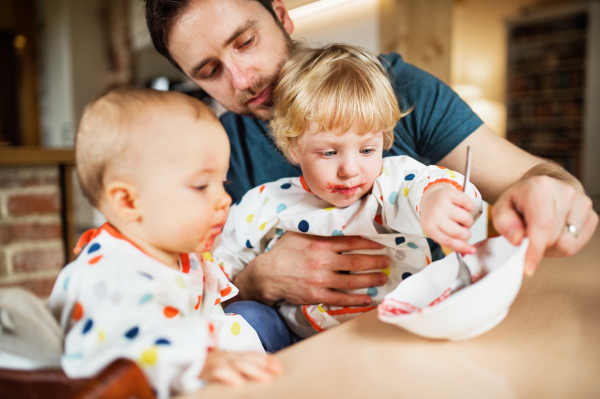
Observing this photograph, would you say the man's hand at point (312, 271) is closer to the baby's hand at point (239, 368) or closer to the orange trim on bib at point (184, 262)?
the orange trim on bib at point (184, 262)

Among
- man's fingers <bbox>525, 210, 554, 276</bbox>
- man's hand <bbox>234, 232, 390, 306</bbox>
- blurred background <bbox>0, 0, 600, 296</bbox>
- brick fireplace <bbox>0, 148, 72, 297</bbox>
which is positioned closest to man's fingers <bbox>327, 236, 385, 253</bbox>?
man's hand <bbox>234, 232, 390, 306</bbox>

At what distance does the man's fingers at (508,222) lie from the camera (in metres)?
0.50

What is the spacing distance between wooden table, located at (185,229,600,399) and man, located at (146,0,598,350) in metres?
0.34

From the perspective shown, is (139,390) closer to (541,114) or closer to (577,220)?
(577,220)

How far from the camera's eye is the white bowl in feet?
1.38

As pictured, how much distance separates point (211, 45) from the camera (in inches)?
39.2

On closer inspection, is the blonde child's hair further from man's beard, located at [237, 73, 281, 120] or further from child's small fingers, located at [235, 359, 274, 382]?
child's small fingers, located at [235, 359, 274, 382]

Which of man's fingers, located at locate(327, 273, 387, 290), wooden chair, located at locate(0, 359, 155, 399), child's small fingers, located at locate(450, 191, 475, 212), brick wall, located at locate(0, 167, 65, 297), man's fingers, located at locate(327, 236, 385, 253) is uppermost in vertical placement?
child's small fingers, located at locate(450, 191, 475, 212)

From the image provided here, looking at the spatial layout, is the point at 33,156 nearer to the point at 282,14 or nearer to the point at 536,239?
the point at 282,14

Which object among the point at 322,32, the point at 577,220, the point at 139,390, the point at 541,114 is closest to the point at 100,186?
the point at 139,390

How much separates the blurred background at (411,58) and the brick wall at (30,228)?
189 cm

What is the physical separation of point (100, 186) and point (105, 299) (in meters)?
0.13

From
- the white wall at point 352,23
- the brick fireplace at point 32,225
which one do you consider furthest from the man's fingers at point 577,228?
the white wall at point 352,23

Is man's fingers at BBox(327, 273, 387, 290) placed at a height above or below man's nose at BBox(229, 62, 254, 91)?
below
